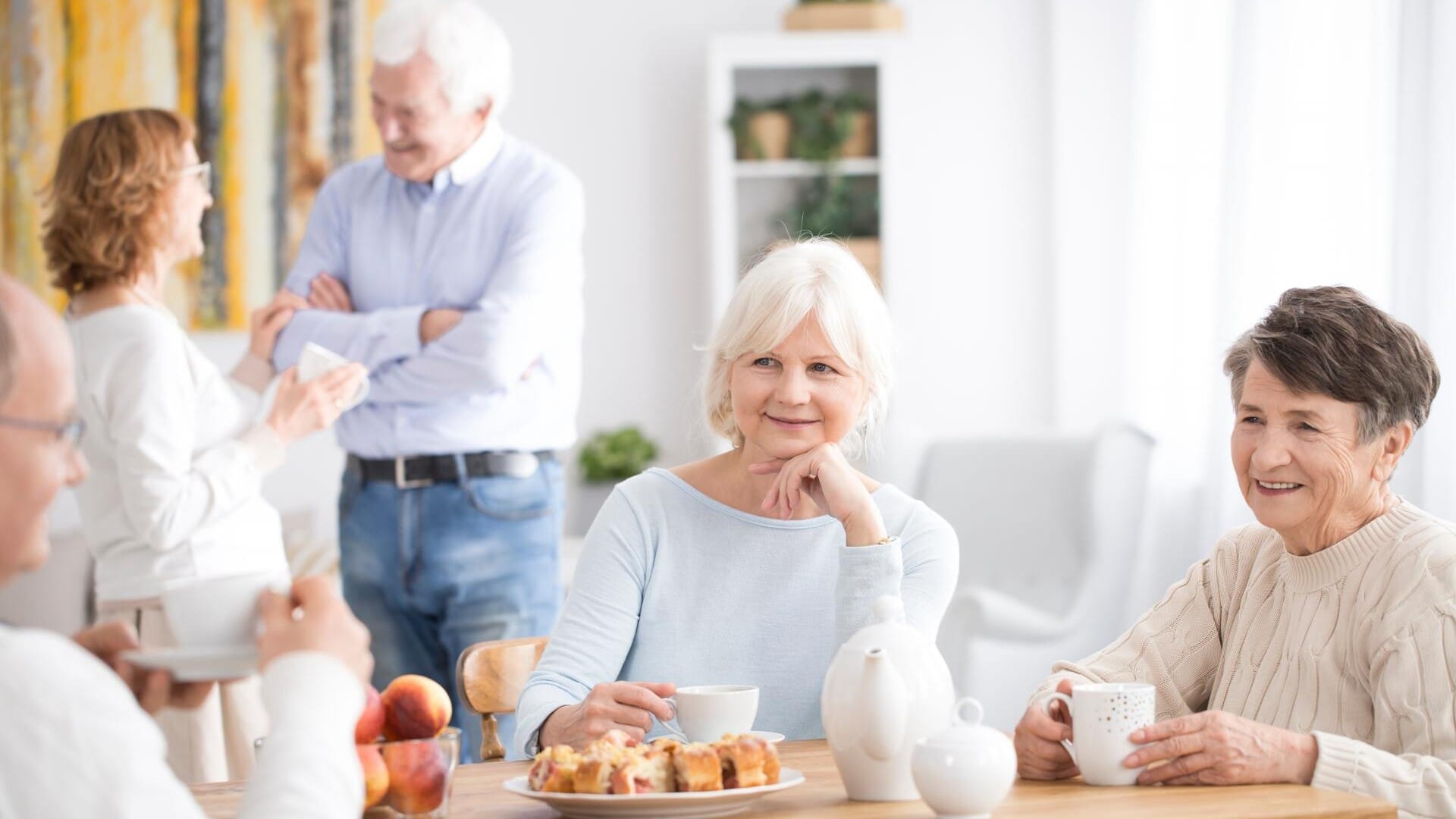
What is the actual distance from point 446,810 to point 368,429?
58.3 inches

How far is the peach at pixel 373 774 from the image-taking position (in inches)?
47.5

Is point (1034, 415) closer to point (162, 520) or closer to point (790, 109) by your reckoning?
point (790, 109)

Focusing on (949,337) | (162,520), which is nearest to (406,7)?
(162,520)

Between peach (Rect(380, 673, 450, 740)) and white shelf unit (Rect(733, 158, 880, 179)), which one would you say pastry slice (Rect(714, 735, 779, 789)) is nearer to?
peach (Rect(380, 673, 450, 740))

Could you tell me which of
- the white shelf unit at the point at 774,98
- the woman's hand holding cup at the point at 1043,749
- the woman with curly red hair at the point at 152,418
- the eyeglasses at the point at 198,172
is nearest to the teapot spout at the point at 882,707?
the woman's hand holding cup at the point at 1043,749

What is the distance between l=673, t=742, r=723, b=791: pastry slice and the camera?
4.17 ft

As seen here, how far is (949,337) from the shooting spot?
455cm

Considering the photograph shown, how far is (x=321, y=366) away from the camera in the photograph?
2.53 metres

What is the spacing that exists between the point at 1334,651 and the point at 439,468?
5.09 feet

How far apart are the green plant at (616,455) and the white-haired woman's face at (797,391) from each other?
2.47 metres

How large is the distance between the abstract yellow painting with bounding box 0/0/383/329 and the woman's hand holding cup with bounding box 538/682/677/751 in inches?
120

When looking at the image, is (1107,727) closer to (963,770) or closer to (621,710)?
(963,770)

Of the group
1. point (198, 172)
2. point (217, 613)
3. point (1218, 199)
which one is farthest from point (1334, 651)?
point (1218, 199)

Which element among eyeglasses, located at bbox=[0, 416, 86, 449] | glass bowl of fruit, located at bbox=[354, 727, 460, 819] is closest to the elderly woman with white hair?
glass bowl of fruit, located at bbox=[354, 727, 460, 819]
